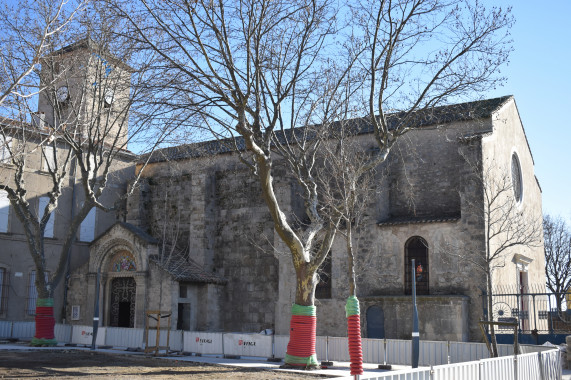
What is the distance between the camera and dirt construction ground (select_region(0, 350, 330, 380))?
45.6 feet

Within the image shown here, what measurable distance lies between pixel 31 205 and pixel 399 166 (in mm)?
17035

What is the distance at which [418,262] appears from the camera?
23.6 metres

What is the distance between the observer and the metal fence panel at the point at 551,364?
11.8 meters

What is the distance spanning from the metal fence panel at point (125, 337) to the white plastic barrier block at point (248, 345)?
3.68m

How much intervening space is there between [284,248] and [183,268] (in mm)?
4870

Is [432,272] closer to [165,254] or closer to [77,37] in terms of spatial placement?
[165,254]

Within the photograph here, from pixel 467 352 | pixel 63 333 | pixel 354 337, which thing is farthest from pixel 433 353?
pixel 63 333

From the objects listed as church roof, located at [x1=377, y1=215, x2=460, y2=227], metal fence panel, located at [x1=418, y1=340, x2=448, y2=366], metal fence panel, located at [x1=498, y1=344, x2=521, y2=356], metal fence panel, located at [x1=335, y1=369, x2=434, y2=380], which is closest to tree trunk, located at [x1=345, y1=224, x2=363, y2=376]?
metal fence panel, located at [x1=335, y1=369, x2=434, y2=380]

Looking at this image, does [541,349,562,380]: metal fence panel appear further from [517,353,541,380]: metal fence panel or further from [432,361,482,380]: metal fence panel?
[432,361,482,380]: metal fence panel

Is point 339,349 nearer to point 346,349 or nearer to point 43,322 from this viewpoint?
point 346,349

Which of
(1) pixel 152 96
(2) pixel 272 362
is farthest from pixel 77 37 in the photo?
(2) pixel 272 362

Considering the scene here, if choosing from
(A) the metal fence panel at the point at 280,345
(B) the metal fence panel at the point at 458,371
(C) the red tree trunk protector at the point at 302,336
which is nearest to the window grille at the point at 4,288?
(A) the metal fence panel at the point at 280,345

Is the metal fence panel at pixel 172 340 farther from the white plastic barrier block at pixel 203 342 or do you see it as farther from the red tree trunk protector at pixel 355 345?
the red tree trunk protector at pixel 355 345

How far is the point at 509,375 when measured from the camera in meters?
10.3
